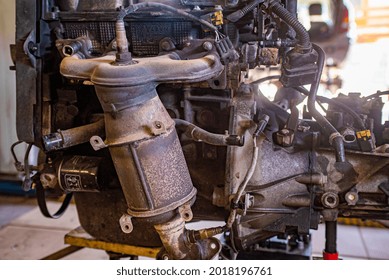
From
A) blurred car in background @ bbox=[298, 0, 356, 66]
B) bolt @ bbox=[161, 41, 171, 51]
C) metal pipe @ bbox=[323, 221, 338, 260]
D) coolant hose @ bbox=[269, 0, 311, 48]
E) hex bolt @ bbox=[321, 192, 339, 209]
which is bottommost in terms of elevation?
metal pipe @ bbox=[323, 221, 338, 260]

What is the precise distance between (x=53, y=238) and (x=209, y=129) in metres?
1.47

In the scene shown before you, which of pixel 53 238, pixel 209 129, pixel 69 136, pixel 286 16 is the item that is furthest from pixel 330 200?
pixel 53 238

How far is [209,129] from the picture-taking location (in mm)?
1253

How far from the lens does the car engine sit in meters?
1.06

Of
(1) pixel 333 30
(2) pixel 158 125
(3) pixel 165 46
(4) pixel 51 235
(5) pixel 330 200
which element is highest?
(3) pixel 165 46

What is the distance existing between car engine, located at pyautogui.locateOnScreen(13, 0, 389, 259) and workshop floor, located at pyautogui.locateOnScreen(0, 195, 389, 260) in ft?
2.98

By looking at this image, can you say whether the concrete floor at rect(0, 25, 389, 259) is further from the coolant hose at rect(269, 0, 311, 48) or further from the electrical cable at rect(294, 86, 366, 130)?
the coolant hose at rect(269, 0, 311, 48)

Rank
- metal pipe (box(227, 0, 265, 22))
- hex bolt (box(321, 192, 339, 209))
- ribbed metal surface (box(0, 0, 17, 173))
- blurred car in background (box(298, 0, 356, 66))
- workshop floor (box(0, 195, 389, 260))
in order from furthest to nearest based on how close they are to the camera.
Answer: blurred car in background (box(298, 0, 356, 66)) < ribbed metal surface (box(0, 0, 17, 173)) < workshop floor (box(0, 195, 389, 260)) < hex bolt (box(321, 192, 339, 209)) < metal pipe (box(227, 0, 265, 22))

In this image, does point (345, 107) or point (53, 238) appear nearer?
point (345, 107)

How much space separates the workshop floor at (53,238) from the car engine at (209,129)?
2.98 feet

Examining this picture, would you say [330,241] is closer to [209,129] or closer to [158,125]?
[209,129]

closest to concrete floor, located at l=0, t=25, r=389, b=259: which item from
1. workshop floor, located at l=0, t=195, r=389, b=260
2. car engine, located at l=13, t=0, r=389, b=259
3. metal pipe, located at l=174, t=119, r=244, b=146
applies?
workshop floor, located at l=0, t=195, r=389, b=260

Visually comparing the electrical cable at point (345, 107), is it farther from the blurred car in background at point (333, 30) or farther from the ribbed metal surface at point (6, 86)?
the blurred car in background at point (333, 30)
